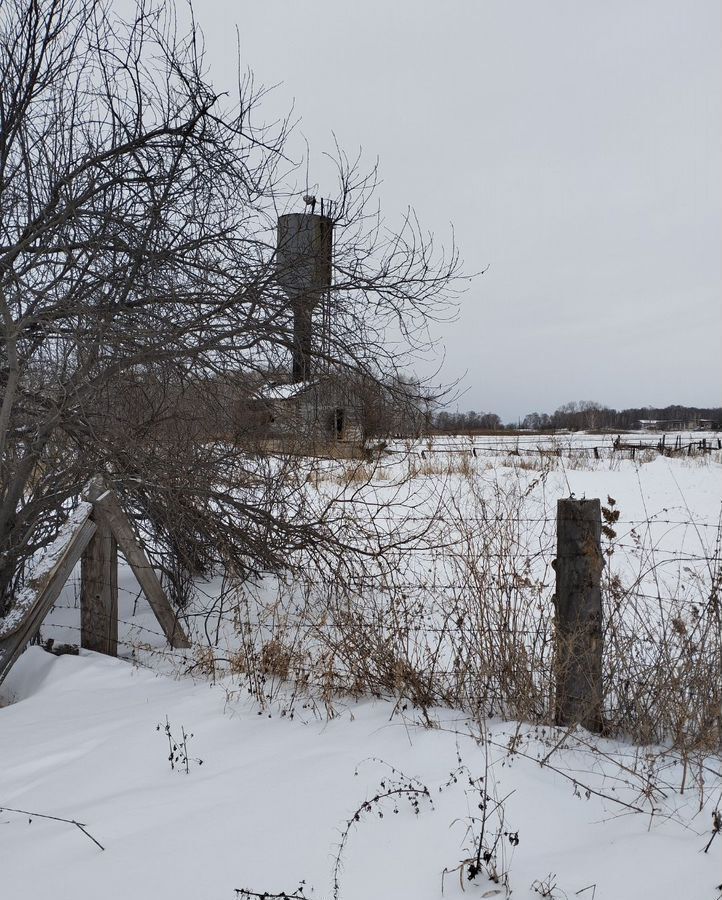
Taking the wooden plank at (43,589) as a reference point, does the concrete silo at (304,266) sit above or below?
above

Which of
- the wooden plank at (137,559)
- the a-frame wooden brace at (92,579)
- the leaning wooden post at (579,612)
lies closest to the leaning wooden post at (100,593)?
the a-frame wooden brace at (92,579)

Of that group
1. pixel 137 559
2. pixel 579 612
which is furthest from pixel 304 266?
pixel 579 612

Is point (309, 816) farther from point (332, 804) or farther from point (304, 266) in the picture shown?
point (304, 266)

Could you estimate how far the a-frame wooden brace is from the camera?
4.41 meters

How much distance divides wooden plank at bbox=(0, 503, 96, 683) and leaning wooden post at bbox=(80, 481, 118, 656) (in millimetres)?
A: 178

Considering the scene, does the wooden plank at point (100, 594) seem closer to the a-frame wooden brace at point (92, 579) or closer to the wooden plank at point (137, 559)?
the a-frame wooden brace at point (92, 579)

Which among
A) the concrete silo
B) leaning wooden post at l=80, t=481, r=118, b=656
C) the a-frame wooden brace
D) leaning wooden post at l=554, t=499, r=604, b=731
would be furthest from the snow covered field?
the concrete silo

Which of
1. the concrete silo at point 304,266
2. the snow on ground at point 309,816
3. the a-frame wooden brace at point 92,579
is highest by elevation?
the concrete silo at point 304,266

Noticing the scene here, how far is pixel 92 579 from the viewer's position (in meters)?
5.18

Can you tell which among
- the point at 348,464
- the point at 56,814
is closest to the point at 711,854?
the point at 56,814

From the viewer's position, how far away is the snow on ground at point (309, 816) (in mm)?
2275

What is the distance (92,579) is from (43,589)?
0.69m

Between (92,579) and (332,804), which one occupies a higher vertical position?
(92,579)

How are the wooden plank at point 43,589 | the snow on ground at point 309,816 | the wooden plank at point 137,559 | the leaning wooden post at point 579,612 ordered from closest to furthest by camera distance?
the snow on ground at point 309,816 → the leaning wooden post at point 579,612 → the wooden plank at point 43,589 → the wooden plank at point 137,559
